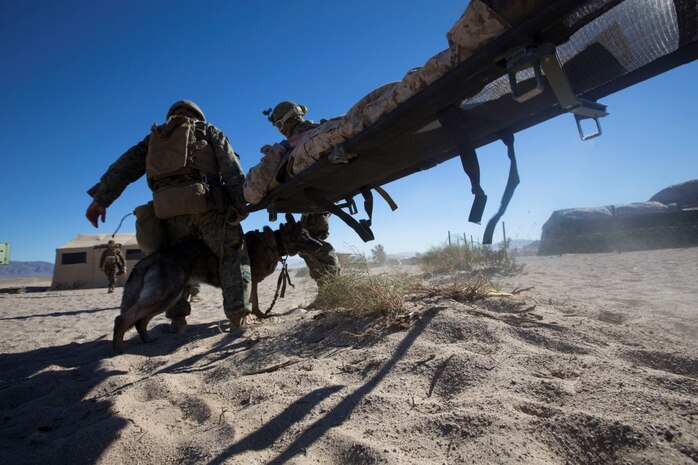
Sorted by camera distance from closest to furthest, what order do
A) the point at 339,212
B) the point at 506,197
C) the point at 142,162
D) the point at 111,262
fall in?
1. the point at 506,197
2. the point at 339,212
3. the point at 142,162
4. the point at 111,262

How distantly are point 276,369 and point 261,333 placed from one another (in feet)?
3.47

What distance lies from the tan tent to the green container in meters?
6.42

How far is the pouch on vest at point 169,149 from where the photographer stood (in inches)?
120

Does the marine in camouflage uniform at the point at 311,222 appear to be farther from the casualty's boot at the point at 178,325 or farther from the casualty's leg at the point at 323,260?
the casualty's boot at the point at 178,325

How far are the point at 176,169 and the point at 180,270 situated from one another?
3.09ft

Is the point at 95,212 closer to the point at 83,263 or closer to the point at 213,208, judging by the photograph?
the point at 213,208

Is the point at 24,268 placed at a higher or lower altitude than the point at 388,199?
higher

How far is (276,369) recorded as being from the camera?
193 centimetres

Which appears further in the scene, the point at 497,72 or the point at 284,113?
the point at 284,113

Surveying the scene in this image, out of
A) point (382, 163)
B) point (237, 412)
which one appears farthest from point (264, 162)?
point (237, 412)

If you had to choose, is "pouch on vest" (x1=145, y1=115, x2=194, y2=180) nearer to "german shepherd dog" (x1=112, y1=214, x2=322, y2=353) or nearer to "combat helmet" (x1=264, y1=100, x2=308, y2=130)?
"german shepherd dog" (x1=112, y1=214, x2=322, y2=353)

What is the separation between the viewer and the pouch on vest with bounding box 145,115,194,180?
306 cm

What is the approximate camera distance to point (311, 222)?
14.6 ft

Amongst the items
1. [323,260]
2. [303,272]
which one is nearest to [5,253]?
[303,272]
